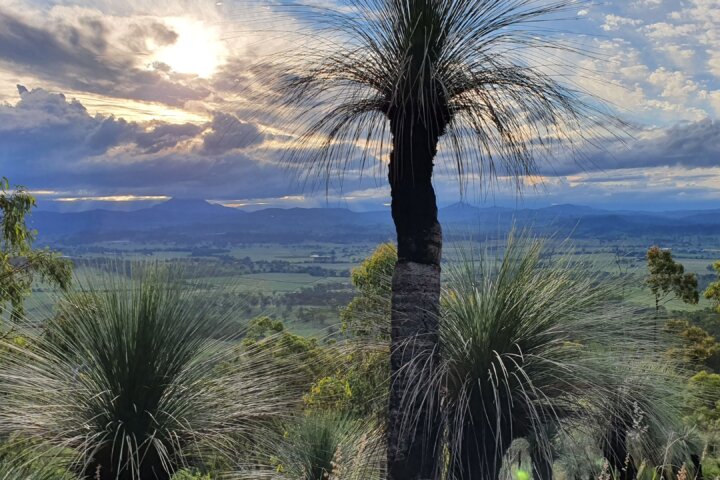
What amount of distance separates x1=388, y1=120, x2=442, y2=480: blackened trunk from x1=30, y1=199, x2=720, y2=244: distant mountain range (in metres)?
0.30

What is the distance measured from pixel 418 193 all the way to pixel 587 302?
59.8 inches

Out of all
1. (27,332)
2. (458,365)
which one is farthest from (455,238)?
(27,332)

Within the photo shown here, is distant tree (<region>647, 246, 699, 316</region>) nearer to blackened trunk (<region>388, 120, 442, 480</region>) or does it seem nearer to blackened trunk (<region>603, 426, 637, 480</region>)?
blackened trunk (<region>603, 426, 637, 480</region>)

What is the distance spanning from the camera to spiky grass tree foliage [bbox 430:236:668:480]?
319 cm

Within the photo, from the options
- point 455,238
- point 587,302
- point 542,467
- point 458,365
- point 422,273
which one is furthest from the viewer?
point 455,238

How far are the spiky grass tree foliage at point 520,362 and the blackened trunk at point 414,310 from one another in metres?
0.12

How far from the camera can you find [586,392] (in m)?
3.26

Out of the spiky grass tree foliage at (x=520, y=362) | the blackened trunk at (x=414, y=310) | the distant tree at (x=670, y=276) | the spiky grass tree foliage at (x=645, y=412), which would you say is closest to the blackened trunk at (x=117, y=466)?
the blackened trunk at (x=414, y=310)

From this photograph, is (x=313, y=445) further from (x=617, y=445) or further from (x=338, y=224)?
(x=338, y=224)

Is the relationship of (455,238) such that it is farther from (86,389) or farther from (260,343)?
(86,389)

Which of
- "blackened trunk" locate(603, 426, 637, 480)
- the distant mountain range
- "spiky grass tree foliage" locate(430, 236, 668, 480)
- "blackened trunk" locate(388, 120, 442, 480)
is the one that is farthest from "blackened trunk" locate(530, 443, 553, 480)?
the distant mountain range

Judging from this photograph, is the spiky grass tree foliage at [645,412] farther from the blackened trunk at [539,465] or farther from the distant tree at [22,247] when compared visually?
the distant tree at [22,247]

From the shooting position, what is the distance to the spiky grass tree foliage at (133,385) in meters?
3.17

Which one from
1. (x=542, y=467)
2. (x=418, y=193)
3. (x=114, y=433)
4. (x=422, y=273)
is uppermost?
(x=418, y=193)
